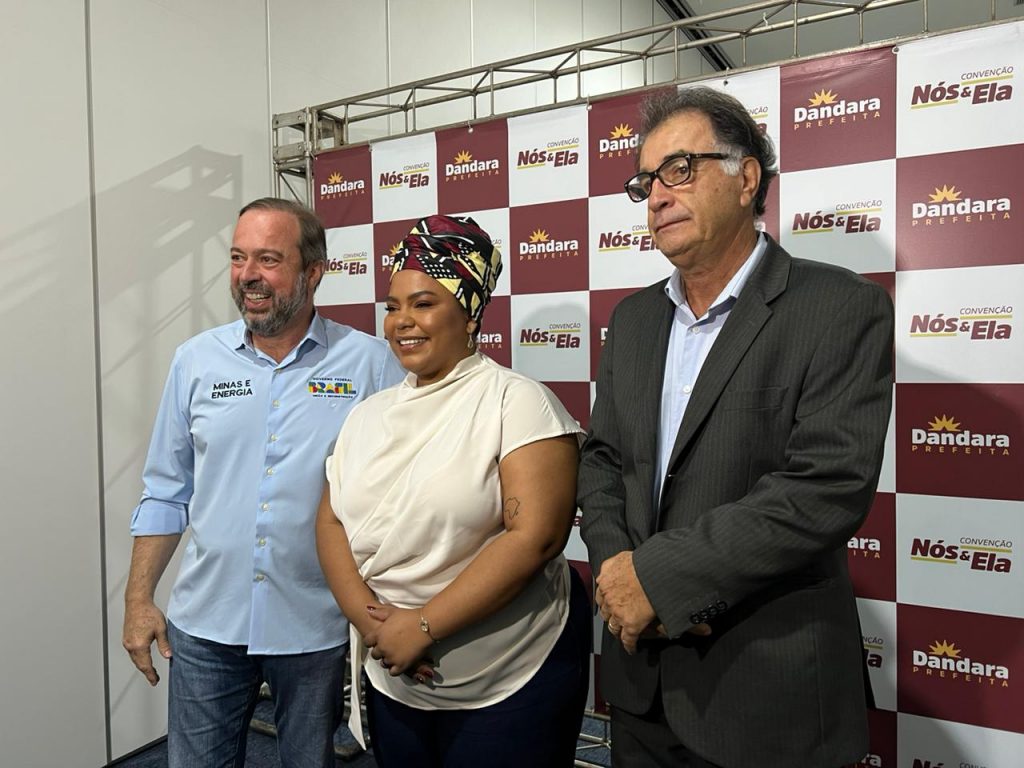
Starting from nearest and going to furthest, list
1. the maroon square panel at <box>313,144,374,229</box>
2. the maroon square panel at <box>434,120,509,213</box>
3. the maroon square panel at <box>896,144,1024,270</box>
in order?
1. the maroon square panel at <box>896,144,1024,270</box>
2. the maroon square panel at <box>434,120,509,213</box>
3. the maroon square panel at <box>313,144,374,229</box>

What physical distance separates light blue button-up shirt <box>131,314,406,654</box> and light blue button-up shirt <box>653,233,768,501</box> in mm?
711

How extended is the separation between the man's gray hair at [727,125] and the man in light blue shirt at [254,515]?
81 centimetres

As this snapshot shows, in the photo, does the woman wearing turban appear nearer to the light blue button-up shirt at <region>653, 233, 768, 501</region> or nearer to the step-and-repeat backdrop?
the light blue button-up shirt at <region>653, 233, 768, 501</region>

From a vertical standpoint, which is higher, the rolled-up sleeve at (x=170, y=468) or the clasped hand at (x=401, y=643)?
the rolled-up sleeve at (x=170, y=468)

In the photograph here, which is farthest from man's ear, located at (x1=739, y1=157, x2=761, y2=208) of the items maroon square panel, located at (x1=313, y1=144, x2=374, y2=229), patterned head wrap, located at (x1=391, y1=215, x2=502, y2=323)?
maroon square panel, located at (x1=313, y1=144, x2=374, y2=229)

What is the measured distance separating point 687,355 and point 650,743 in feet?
2.11

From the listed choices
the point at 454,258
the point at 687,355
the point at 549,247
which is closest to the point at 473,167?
the point at 549,247

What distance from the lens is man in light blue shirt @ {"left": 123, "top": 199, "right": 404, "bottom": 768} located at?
5.01 ft

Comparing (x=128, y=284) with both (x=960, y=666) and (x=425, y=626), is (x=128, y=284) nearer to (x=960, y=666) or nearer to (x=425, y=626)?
(x=425, y=626)

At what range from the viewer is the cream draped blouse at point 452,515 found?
125 cm

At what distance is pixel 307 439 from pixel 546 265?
132cm

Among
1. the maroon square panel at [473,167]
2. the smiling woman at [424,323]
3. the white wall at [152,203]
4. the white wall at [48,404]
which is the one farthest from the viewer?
the maroon square panel at [473,167]

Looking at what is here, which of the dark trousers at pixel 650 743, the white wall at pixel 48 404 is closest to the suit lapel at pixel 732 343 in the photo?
the dark trousers at pixel 650 743

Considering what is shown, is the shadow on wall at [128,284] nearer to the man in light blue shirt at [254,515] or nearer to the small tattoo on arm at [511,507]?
the man in light blue shirt at [254,515]
